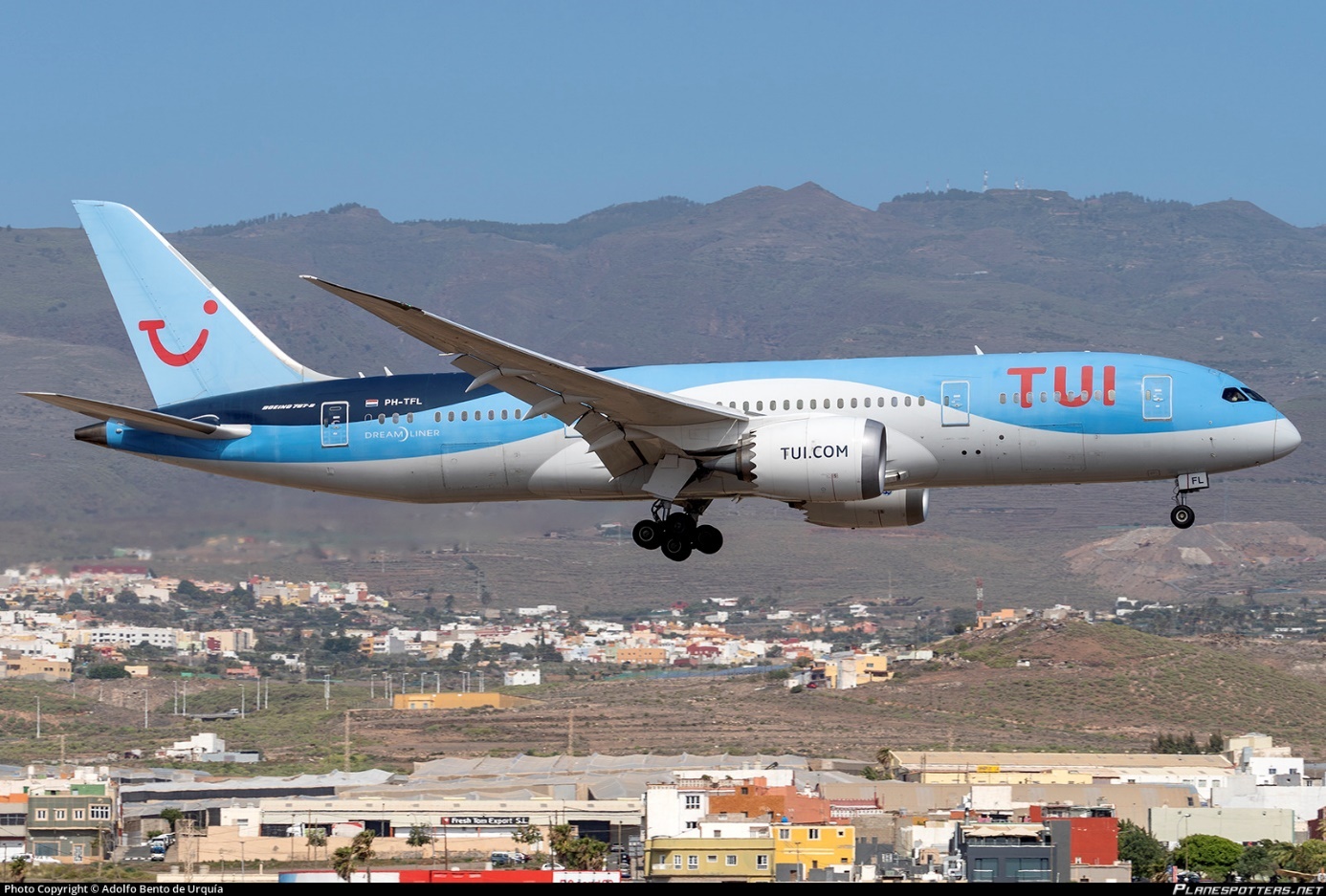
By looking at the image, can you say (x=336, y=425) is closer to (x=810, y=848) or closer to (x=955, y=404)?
(x=955, y=404)

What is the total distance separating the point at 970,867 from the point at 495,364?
23.4 metres

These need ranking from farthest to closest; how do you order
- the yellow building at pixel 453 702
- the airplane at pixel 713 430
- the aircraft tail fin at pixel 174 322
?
the yellow building at pixel 453 702
the aircraft tail fin at pixel 174 322
the airplane at pixel 713 430

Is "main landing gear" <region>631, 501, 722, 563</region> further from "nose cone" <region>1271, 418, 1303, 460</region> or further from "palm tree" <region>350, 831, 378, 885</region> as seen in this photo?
"palm tree" <region>350, 831, 378, 885</region>

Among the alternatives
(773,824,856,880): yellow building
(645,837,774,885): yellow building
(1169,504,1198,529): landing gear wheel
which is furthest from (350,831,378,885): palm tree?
(1169,504,1198,529): landing gear wheel

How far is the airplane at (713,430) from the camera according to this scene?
38.5 m

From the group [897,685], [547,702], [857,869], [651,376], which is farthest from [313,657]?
[651,376]

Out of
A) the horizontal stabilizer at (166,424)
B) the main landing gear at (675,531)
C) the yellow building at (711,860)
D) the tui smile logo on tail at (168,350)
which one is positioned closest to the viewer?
the main landing gear at (675,531)

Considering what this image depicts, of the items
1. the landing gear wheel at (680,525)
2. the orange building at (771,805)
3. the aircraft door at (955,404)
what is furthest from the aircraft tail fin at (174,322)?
the orange building at (771,805)

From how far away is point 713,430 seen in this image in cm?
3941

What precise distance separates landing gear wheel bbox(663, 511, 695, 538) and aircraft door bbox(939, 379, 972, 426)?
6.41m

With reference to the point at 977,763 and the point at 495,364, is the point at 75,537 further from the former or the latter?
the point at 977,763

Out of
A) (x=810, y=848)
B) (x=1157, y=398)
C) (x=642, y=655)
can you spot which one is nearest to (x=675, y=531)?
(x=1157, y=398)

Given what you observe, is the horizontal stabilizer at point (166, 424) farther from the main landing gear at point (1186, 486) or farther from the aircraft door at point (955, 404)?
the main landing gear at point (1186, 486)

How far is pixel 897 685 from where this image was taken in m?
120
